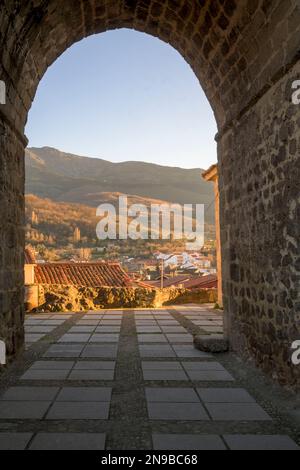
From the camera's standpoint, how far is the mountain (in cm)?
8038

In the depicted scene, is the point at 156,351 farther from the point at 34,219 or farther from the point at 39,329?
the point at 34,219

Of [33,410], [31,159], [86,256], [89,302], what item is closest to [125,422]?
[33,410]

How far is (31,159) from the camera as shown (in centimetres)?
10906

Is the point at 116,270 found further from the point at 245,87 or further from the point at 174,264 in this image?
the point at 174,264

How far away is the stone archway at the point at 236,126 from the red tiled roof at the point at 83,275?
40.1ft

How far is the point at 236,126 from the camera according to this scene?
18.8 feet

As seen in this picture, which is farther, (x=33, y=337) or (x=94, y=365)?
(x=33, y=337)

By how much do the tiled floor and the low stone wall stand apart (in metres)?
5.13

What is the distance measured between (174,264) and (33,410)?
38.1 m

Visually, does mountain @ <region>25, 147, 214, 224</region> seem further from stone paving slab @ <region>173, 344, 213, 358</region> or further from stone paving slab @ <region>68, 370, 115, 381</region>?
stone paving slab @ <region>68, 370, 115, 381</region>

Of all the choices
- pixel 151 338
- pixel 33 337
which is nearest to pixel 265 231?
pixel 151 338

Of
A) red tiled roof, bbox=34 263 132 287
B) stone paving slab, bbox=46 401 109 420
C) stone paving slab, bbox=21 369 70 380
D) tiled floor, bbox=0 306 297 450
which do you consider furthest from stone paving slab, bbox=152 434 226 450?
red tiled roof, bbox=34 263 132 287

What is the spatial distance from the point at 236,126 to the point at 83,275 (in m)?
14.2

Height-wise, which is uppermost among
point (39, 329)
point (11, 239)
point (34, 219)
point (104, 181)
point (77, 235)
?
point (104, 181)
